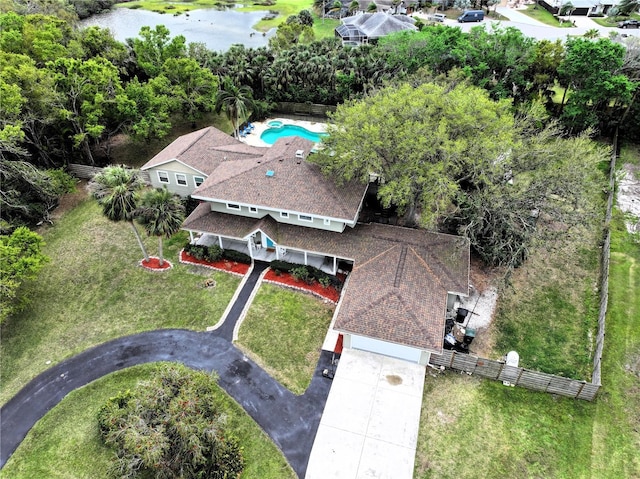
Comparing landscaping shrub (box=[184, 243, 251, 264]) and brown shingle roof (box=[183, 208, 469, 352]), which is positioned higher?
brown shingle roof (box=[183, 208, 469, 352])

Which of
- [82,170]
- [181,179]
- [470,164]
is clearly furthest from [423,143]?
[82,170]

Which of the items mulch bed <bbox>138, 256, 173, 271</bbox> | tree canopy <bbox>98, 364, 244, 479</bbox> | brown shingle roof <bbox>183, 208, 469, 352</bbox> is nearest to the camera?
tree canopy <bbox>98, 364, 244, 479</bbox>

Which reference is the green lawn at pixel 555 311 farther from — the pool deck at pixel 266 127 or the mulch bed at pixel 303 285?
the pool deck at pixel 266 127

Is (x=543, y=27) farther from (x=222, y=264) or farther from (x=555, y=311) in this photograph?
(x=222, y=264)

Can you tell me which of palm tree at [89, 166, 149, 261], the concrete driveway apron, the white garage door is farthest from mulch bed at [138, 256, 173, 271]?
the white garage door

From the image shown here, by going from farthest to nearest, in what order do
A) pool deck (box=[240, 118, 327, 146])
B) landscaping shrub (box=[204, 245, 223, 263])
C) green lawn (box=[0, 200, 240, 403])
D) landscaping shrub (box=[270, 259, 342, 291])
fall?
pool deck (box=[240, 118, 327, 146]), landscaping shrub (box=[204, 245, 223, 263]), landscaping shrub (box=[270, 259, 342, 291]), green lawn (box=[0, 200, 240, 403])

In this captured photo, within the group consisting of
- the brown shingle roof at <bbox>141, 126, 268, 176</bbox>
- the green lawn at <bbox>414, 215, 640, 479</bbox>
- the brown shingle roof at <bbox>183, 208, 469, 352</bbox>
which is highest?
the brown shingle roof at <bbox>141, 126, 268, 176</bbox>

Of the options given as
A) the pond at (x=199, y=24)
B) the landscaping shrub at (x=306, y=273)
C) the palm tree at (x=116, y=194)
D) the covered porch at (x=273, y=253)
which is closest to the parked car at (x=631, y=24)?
the pond at (x=199, y=24)

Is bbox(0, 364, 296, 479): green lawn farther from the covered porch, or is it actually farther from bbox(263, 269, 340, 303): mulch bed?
the covered porch
